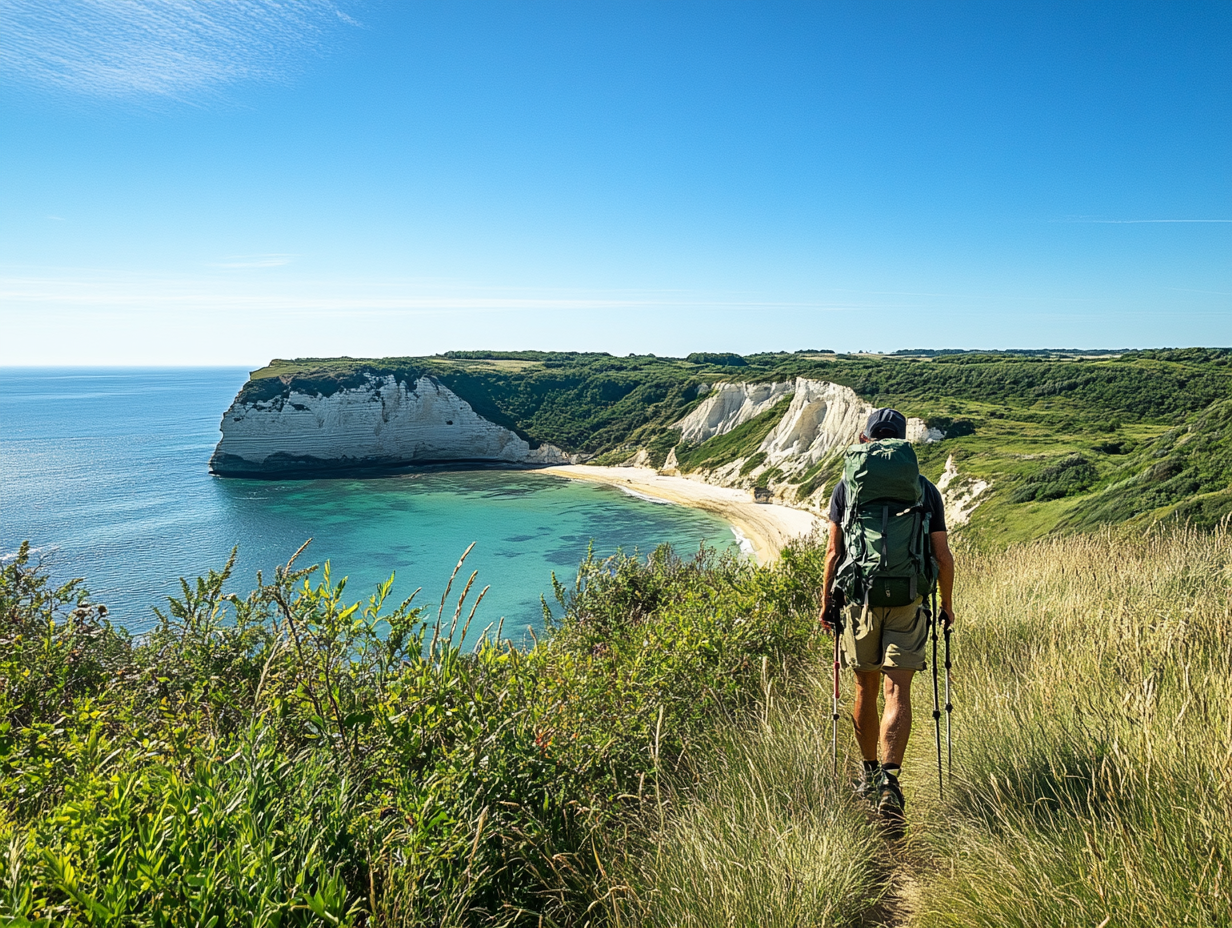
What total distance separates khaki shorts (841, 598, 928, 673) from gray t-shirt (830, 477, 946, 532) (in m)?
0.44

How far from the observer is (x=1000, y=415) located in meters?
43.8

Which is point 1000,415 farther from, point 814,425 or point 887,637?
point 887,637

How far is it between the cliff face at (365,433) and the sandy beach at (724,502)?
348 inches

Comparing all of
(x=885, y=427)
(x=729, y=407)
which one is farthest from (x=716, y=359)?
(x=885, y=427)

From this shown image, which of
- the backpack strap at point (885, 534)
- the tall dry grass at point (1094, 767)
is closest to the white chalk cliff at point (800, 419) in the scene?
the tall dry grass at point (1094, 767)

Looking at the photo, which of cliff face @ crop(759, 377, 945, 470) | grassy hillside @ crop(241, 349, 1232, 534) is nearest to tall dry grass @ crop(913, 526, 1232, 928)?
grassy hillside @ crop(241, 349, 1232, 534)

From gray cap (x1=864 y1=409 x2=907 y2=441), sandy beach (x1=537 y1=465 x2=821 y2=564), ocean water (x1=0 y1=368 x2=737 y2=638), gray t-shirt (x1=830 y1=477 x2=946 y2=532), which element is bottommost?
ocean water (x1=0 y1=368 x2=737 y2=638)

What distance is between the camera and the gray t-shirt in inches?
140

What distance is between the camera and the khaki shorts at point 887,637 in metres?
3.43

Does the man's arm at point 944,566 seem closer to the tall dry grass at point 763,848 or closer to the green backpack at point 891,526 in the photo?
the green backpack at point 891,526

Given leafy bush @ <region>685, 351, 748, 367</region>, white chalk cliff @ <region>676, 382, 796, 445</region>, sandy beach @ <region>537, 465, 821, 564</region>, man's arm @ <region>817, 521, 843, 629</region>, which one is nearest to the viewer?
man's arm @ <region>817, 521, 843, 629</region>

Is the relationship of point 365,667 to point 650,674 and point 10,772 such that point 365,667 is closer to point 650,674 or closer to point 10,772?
point 10,772

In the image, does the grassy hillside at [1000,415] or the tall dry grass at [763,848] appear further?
the grassy hillside at [1000,415]

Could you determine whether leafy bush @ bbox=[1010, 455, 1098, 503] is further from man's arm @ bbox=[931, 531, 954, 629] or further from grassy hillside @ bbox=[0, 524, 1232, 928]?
man's arm @ bbox=[931, 531, 954, 629]
